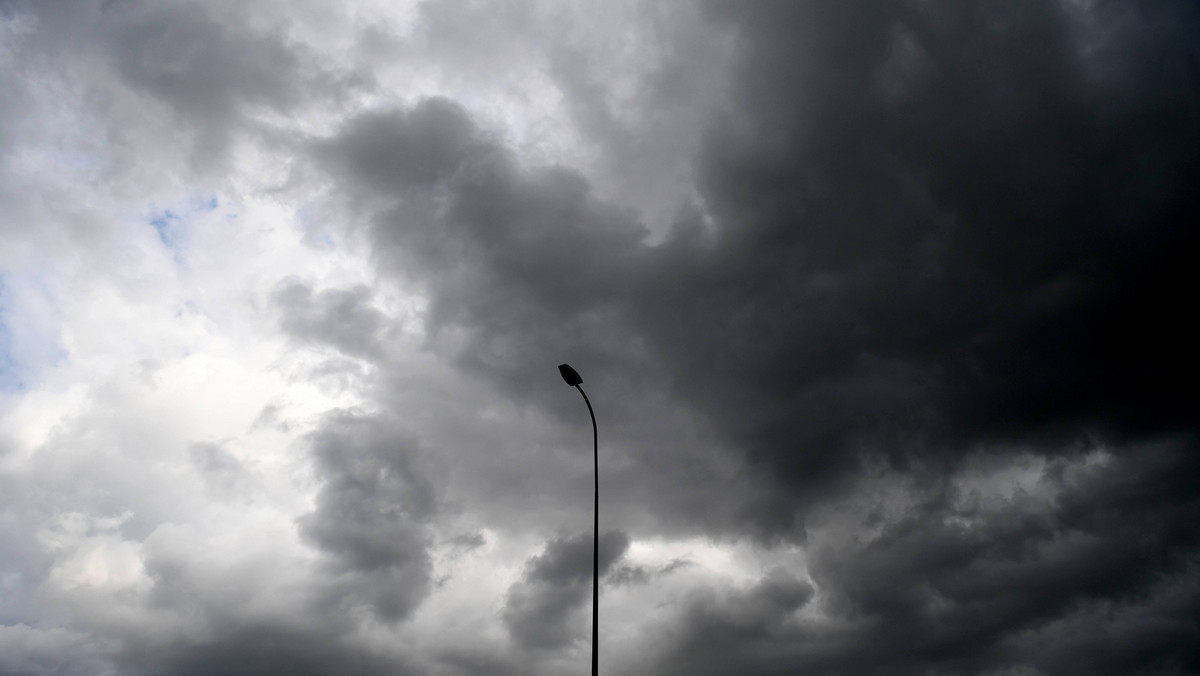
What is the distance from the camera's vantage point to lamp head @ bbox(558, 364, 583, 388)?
2042cm

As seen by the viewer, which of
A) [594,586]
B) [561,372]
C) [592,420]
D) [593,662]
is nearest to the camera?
[593,662]

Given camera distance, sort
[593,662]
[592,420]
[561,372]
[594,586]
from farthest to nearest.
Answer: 1. [592,420]
2. [561,372]
3. [594,586]
4. [593,662]

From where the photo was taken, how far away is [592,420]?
23.0 m

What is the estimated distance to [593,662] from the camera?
1638 centimetres

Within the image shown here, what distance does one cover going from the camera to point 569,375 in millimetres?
20797

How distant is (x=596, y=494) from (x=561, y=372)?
540cm

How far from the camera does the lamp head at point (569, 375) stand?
2042 cm

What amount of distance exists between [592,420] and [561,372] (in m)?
3.72

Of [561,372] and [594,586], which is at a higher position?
[561,372]

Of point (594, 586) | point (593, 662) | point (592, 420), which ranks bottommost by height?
point (593, 662)

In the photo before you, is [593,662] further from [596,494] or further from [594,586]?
[596,494]

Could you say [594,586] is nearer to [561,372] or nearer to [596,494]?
[596,494]

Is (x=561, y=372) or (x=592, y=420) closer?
(x=561, y=372)

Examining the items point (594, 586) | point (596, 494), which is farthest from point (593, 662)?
point (596, 494)
